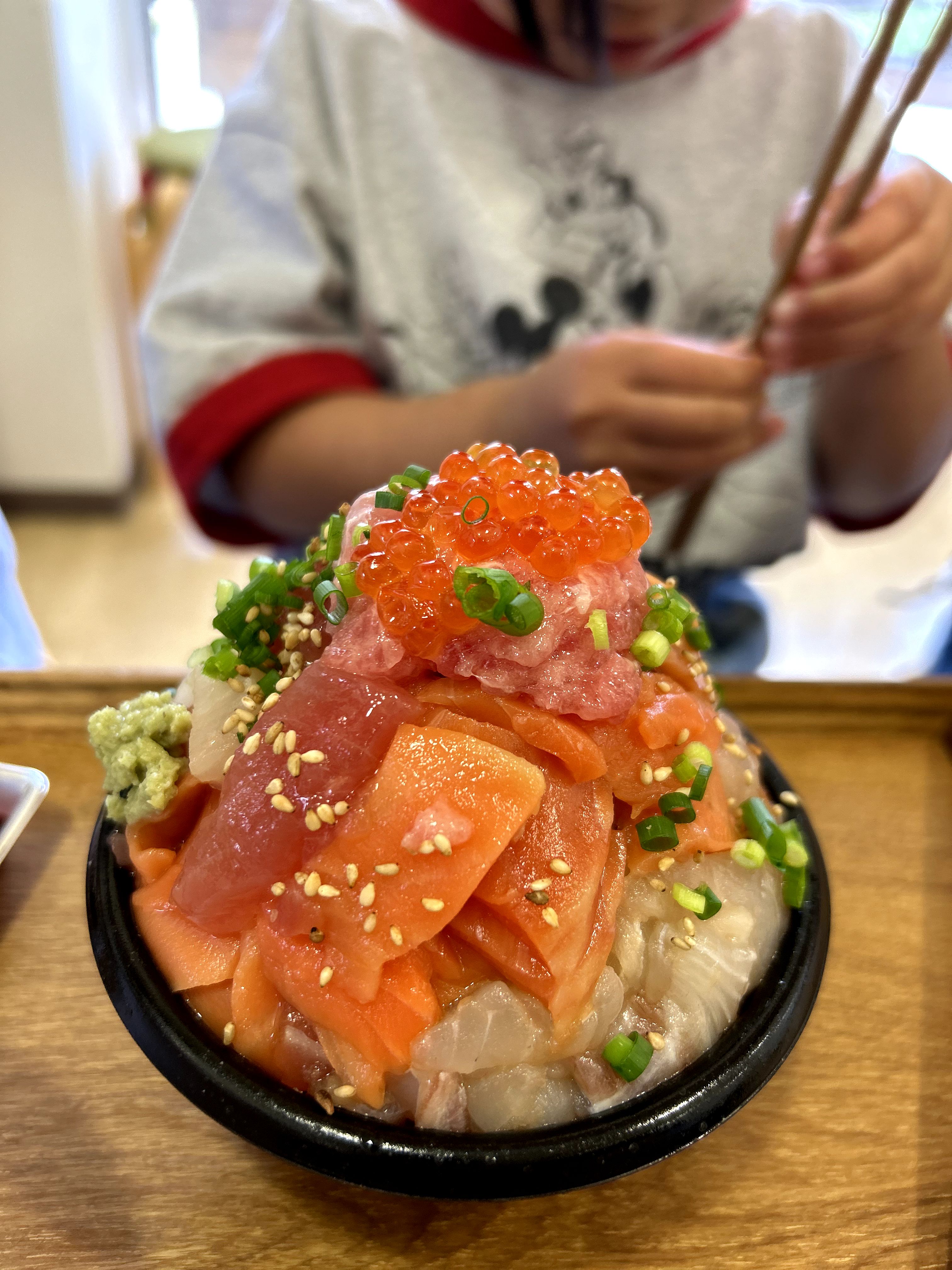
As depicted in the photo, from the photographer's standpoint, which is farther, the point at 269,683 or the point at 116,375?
the point at 116,375

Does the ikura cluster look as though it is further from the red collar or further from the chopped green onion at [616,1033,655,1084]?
the red collar

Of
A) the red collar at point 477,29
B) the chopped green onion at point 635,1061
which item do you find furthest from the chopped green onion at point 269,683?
the red collar at point 477,29

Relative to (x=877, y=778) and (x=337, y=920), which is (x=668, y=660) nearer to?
(x=337, y=920)

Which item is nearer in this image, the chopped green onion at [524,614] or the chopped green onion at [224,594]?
the chopped green onion at [524,614]

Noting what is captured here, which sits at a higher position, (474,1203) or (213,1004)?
(213,1004)

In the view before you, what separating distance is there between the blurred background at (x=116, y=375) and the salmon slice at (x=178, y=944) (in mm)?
2244

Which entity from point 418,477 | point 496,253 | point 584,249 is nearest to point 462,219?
point 496,253

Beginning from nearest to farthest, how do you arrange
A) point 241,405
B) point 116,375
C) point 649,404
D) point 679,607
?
1. point 679,607
2. point 649,404
3. point 241,405
4. point 116,375

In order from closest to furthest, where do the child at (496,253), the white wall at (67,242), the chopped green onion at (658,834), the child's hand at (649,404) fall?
the chopped green onion at (658,834) → the child's hand at (649,404) → the child at (496,253) → the white wall at (67,242)

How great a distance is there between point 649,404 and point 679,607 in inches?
24.9

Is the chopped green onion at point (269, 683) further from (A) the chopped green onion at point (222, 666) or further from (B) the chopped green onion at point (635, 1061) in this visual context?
(B) the chopped green onion at point (635, 1061)

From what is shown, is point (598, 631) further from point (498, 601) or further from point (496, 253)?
point (496, 253)

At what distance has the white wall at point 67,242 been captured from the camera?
3.17m

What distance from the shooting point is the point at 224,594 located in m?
0.92
